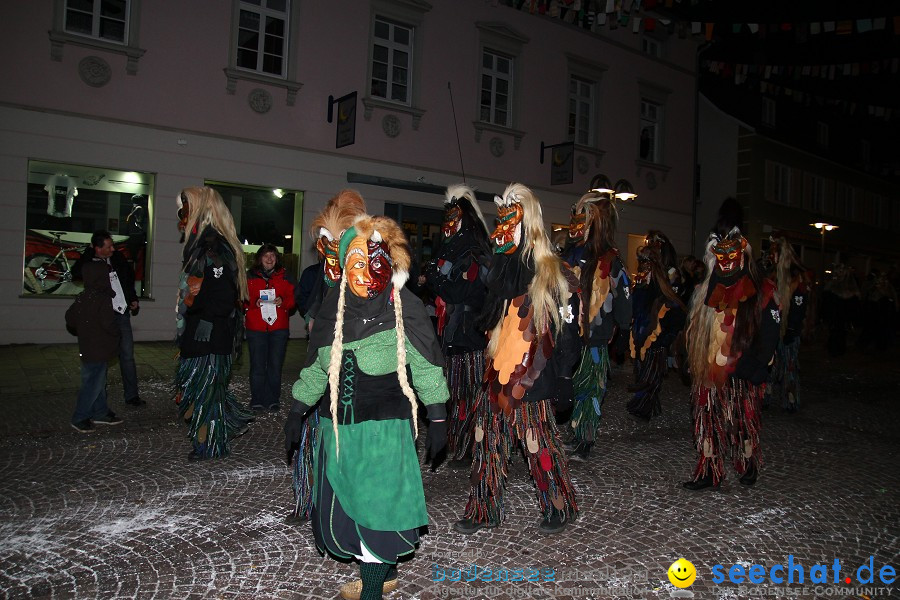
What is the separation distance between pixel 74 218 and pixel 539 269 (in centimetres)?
1008

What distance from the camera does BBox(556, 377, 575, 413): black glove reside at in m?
3.84

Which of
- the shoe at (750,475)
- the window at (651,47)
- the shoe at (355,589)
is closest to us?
the shoe at (355,589)

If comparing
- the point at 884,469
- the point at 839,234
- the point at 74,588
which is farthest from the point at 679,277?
the point at 839,234

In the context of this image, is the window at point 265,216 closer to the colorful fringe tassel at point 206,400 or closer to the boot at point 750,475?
the colorful fringe tassel at point 206,400

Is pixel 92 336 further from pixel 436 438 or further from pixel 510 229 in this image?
pixel 436 438

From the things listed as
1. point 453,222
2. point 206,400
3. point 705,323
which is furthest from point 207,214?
point 705,323

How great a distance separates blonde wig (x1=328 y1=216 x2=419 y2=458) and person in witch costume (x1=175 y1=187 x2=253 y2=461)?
2.48 m

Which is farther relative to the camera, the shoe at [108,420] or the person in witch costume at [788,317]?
the person in witch costume at [788,317]

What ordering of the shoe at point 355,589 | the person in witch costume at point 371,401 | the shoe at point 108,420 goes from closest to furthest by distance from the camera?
the person in witch costume at point 371,401 → the shoe at point 355,589 → the shoe at point 108,420

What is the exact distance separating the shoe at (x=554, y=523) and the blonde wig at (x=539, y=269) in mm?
1044

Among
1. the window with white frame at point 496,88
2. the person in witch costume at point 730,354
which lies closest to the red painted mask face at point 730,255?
the person in witch costume at point 730,354

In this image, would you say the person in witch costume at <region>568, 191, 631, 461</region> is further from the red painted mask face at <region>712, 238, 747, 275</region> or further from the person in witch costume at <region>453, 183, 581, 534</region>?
the person in witch costume at <region>453, 183, 581, 534</region>

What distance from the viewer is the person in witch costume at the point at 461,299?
502 centimetres

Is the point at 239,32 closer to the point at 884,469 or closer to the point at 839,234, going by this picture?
the point at 884,469
